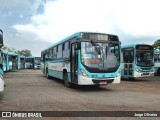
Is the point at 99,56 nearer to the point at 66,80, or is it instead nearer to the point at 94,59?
the point at 94,59

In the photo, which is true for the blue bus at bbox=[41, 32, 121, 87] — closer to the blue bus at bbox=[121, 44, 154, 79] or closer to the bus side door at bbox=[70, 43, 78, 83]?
the bus side door at bbox=[70, 43, 78, 83]

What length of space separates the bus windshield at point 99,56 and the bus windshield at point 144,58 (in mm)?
7451

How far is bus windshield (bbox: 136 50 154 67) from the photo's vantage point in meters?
21.2

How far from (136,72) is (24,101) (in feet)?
40.7

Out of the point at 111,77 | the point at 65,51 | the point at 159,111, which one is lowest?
the point at 159,111

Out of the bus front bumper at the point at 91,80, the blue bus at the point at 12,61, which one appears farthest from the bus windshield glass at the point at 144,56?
the blue bus at the point at 12,61

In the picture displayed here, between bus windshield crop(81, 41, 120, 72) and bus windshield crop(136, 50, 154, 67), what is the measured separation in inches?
293

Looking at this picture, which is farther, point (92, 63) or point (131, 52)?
point (131, 52)

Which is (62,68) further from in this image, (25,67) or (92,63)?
(25,67)

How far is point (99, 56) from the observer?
45.3ft

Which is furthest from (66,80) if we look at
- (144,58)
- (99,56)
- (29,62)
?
(29,62)

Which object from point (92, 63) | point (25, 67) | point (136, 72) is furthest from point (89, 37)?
point (25, 67)

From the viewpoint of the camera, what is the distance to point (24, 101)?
35.2 ft

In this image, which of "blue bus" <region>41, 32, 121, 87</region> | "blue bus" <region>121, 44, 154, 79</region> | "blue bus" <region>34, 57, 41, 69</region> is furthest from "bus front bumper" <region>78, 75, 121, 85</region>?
"blue bus" <region>34, 57, 41, 69</region>
